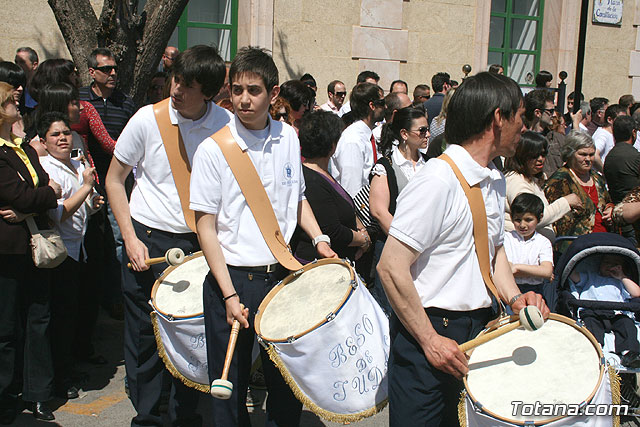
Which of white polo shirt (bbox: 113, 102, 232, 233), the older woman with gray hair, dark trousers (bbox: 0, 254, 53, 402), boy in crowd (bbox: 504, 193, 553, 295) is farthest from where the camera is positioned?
the older woman with gray hair

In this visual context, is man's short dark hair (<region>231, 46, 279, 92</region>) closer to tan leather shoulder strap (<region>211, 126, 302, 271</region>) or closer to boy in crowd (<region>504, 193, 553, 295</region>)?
tan leather shoulder strap (<region>211, 126, 302, 271</region>)

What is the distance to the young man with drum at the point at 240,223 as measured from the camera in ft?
10.3

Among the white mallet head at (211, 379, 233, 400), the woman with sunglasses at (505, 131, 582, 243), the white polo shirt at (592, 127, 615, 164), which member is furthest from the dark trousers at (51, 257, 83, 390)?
the white polo shirt at (592, 127, 615, 164)

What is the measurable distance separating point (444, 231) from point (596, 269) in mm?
2875

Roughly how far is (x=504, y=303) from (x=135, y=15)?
4.55 meters

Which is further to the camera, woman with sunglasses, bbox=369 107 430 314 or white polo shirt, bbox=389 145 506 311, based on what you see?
woman with sunglasses, bbox=369 107 430 314

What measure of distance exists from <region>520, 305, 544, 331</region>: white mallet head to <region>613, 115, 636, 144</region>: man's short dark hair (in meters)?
5.86

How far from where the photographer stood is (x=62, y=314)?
4727 millimetres

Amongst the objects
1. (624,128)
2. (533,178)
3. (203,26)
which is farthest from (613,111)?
(203,26)

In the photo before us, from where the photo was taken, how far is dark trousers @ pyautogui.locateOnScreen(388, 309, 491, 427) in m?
2.68

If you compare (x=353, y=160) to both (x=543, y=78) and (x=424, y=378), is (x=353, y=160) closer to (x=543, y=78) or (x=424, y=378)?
(x=424, y=378)

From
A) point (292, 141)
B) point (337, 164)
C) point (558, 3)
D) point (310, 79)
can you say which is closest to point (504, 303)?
point (292, 141)

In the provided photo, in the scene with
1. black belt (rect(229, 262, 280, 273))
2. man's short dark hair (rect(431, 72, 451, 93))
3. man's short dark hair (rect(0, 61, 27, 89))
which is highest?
man's short dark hair (rect(0, 61, 27, 89))

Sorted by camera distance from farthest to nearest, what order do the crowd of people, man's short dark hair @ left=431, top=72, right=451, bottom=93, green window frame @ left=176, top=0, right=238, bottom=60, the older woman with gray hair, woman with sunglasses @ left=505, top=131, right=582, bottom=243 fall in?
green window frame @ left=176, top=0, right=238, bottom=60
man's short dark hair @ left=431, top=72, right=451, bottom=93
the older woman with gray hair
woman with sunglasses @ left=505, top=131, right=582, bottom=243
the crowd of people
